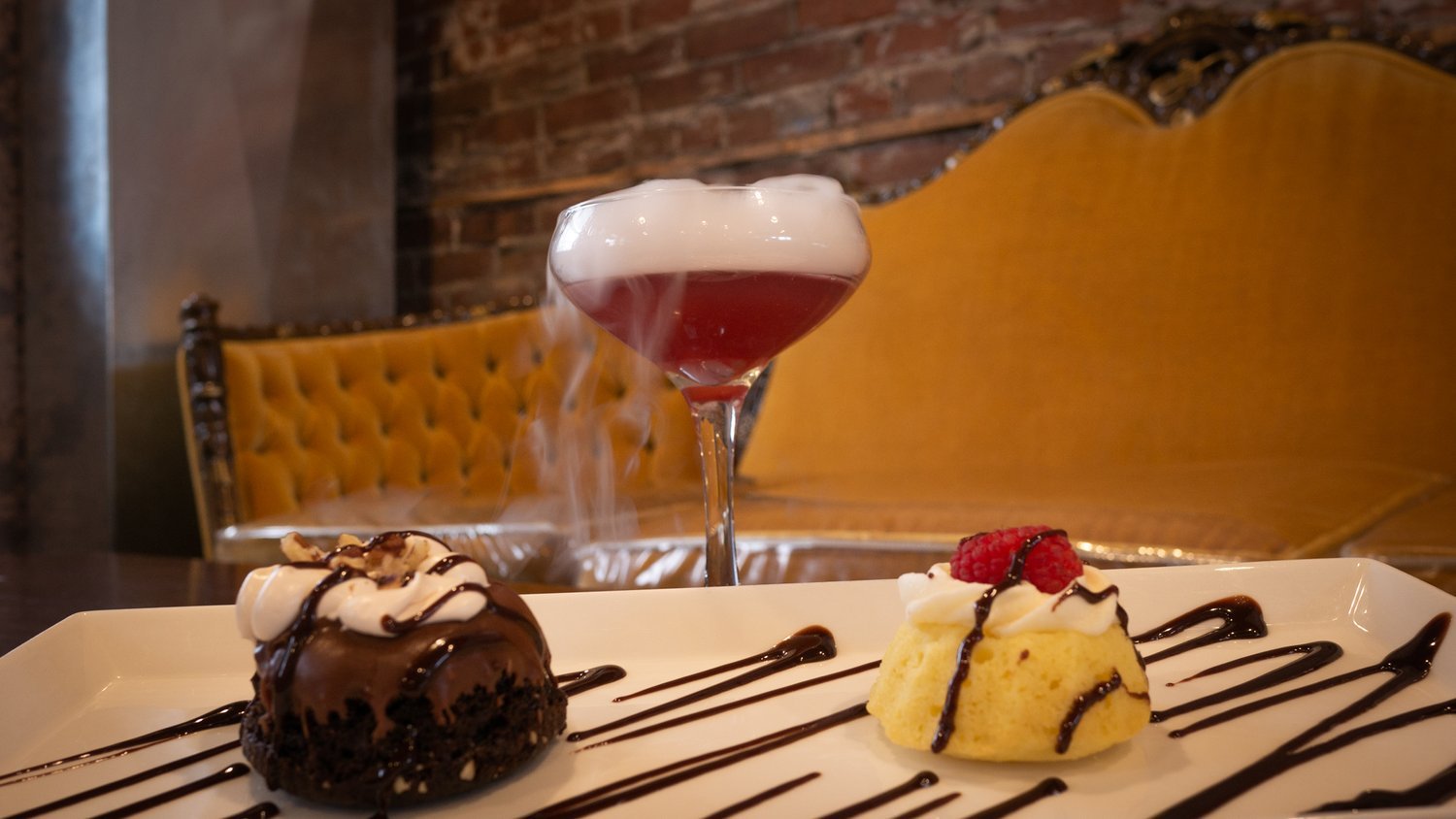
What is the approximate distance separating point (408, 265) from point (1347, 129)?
2934 mm

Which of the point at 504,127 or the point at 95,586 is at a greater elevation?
the point at 504,127

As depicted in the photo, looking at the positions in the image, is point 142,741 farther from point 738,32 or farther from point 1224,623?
point 738,32

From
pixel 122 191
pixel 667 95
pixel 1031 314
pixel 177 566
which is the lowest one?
pixel 177 566

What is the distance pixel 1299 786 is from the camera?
548 mm

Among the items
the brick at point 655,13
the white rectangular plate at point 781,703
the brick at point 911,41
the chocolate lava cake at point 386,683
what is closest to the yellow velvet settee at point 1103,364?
the brick at point 911,41

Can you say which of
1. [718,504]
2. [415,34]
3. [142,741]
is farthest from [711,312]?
[415,34]

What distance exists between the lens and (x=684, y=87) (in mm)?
3199

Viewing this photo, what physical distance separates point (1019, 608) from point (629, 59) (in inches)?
116

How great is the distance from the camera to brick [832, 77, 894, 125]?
9.18 feet

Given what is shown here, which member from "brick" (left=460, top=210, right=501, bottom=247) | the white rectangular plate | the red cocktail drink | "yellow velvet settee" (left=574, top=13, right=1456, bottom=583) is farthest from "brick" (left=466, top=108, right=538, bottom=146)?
the white rectangular plate

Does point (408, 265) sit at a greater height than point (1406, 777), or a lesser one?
greater

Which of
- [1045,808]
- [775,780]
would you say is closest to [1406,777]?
[1045,808]

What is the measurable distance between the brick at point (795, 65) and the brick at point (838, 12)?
0.05 metres

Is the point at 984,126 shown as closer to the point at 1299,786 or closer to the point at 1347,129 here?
the point at 1347,129
